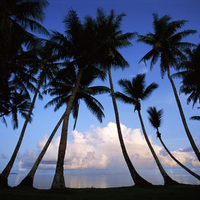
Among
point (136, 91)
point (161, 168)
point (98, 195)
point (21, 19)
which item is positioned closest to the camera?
point (98, 195)

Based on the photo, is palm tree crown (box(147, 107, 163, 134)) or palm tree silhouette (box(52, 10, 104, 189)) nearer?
palm tree silhouette (box(52, 10, 104, 189))

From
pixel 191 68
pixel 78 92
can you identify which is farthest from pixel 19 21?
pixel 191 68

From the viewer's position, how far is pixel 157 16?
15.9 meters

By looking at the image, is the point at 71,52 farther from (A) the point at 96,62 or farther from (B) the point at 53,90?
(B) the point at 53,90

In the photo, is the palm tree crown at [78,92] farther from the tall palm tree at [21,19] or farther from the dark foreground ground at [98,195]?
the dark foreground ground at [98,195]

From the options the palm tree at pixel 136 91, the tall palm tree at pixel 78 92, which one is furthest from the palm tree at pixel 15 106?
the palm tree at pixel 136 91

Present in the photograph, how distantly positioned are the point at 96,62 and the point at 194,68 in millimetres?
10461

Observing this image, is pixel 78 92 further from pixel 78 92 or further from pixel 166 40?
pixel 166 40

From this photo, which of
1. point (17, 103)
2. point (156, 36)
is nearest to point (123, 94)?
point (156, 36)

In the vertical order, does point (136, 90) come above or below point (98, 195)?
above

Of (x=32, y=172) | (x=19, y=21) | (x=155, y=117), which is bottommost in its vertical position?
(x=32, y=172)

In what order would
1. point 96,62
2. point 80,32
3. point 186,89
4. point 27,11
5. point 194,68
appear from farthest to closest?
point 186,89
point 194,68
point 96,62
point 80,32
point 27,11

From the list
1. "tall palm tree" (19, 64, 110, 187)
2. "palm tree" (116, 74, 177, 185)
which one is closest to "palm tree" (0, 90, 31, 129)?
"tall palm tree" (19, 64, 110, 187)

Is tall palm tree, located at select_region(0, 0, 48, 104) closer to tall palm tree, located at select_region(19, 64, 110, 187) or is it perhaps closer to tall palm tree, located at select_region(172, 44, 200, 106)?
tall palm tree, located at select_region(19, 64, 110, 187)
